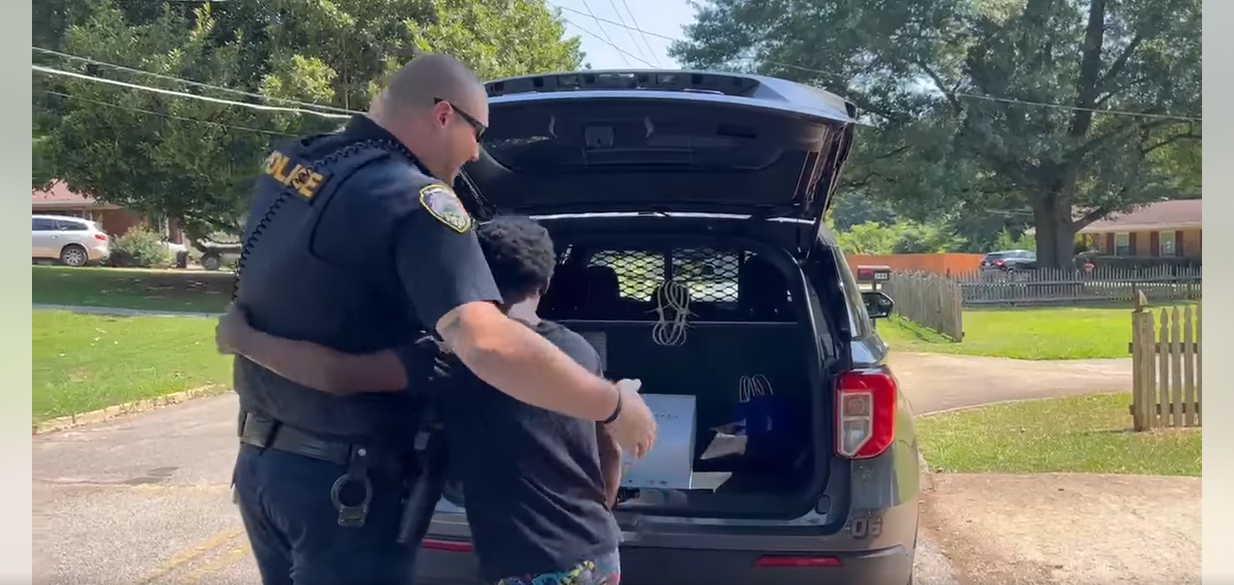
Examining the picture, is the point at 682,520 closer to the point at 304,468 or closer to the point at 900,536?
the point at 900,536

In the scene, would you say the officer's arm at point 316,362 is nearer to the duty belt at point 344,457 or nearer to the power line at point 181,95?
the duty belt at point 344,457

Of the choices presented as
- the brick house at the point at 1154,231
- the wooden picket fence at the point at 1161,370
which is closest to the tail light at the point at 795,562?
the brick house at the point at 1154,231

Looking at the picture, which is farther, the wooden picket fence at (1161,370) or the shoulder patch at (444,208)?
the wooden picket fence at (1161,370)

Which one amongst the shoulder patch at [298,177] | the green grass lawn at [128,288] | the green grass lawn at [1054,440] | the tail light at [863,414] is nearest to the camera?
the shoulder patch at [298,177]

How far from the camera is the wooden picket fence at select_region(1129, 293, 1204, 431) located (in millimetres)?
5633

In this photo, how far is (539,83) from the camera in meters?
2.85

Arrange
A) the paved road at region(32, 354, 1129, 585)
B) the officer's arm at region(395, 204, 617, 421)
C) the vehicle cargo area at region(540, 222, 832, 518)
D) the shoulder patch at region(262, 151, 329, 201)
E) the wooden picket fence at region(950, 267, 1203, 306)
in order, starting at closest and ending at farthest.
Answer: the officer's arm at region(395, 204, 617, 421), the shoulder patch at region(262, 151, 329, 201), the vehicle cargo area at region(540, 222, 832, 518), the paved road at region(32, 354, 1129, 585), the wooden picket fence at region(950, 267, 1203, 306)

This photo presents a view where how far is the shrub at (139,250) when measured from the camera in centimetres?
479

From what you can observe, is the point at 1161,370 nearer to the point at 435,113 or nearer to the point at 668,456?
the point at 668,456

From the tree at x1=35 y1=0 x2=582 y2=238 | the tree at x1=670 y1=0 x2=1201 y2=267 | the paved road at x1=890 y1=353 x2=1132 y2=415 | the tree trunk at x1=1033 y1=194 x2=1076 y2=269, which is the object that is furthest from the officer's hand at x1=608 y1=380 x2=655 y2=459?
the paved road at x1=890 y1=353 x2=1132 y2=415

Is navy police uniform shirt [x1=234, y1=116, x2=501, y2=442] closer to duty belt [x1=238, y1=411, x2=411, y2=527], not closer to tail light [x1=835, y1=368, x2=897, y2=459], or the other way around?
duty belt [x1=238, y1=411, x2=411, y2=527]

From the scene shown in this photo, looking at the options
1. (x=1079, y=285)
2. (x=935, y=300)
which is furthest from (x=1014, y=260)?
(x=935, y=300)

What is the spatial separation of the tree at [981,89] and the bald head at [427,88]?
371cm

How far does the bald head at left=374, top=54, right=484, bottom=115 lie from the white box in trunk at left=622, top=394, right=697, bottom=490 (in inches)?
42.8
